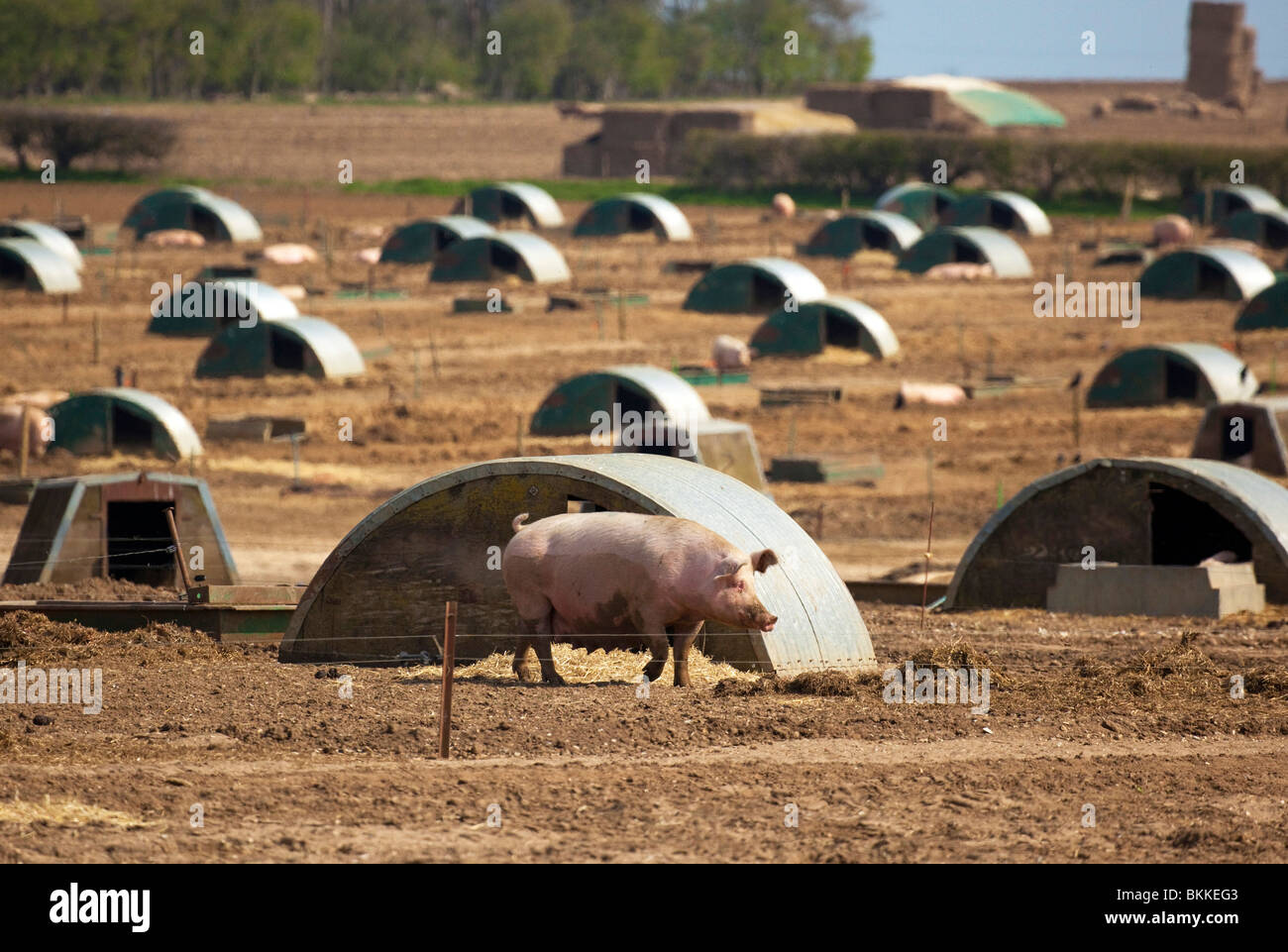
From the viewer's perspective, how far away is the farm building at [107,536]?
19.5 meters

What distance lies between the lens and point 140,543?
20.4m

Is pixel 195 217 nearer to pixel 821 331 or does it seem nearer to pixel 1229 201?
pixel 821 331

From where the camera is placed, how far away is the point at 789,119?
8756cm

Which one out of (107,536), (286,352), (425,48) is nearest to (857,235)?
(286,352)

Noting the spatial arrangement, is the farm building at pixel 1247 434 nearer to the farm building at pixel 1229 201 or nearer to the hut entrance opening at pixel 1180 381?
the hut entrance opening at pixel 1180 381

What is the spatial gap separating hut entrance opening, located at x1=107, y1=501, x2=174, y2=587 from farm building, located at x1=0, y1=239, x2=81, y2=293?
27610 mm

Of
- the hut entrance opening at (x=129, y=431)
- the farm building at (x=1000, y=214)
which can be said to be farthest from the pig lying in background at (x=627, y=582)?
the farm building at (x=1000, y=214)

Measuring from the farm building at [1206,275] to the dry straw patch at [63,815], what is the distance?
41.5 m

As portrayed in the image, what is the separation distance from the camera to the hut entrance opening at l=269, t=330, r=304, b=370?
122 feet

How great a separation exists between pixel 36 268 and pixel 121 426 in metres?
18.8

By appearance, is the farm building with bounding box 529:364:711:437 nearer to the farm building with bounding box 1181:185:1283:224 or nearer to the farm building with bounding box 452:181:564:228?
the farm building with bounding box 452:181:564:228

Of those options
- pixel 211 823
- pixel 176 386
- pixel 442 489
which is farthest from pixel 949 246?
pixel 211 823

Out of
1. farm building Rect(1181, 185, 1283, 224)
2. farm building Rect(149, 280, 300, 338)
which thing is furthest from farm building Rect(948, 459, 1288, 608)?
farm building Rect(1181, 185, 1283, 224)
